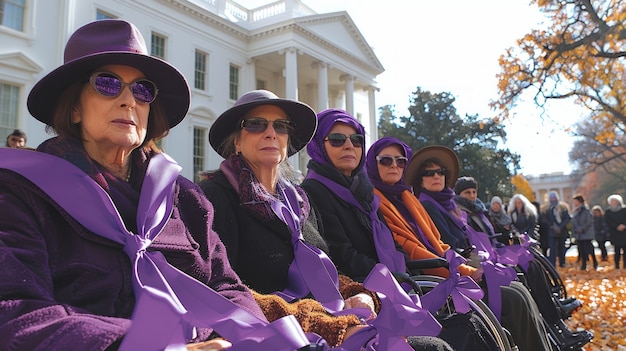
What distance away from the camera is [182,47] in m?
22.9

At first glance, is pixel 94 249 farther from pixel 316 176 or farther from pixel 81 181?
A: pixel 316 176

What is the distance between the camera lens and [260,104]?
266 cm

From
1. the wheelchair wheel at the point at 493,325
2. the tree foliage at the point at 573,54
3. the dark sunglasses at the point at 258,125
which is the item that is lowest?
the wheelchair wheel at the point at 493,325

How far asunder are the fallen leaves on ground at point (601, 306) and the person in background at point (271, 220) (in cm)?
409

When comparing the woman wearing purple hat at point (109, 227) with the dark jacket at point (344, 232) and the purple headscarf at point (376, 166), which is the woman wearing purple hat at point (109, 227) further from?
the purple headscarf at point (376, 166)

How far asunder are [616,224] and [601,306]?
251 inches

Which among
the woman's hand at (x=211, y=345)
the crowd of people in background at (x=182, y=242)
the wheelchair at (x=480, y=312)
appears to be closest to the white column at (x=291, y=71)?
→ the crowd of people in background at (x=182, y=242)

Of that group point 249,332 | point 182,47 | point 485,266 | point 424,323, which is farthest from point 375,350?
point 182,47

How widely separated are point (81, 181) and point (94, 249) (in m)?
0.24

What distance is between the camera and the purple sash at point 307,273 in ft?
7.34

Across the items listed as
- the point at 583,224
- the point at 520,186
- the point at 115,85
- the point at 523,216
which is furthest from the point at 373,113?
the point at 115,85

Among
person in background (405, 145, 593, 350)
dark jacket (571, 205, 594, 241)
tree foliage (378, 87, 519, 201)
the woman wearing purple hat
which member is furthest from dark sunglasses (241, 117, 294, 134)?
tree foliage (378, 87, 519, 201)

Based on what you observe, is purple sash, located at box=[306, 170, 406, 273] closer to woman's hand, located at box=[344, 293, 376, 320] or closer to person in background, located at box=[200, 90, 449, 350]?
person in background, located at box=[200, 90, 449, 350]

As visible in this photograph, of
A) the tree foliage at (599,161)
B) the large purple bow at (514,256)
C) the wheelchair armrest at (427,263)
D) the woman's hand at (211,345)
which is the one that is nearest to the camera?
the woman's hand at (211,345)
